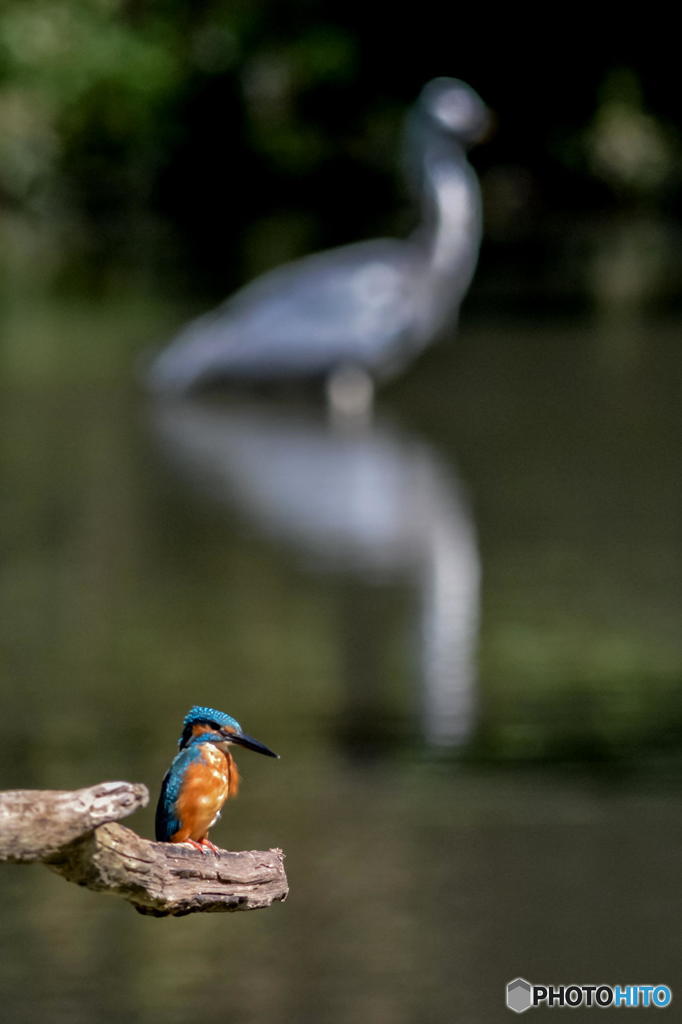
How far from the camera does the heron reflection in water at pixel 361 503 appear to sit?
23.7 ft

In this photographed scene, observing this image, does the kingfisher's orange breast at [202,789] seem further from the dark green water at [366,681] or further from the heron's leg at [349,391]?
the heron's leg at [349,391]

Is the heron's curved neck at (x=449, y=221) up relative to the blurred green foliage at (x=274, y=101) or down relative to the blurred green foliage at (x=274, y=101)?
down

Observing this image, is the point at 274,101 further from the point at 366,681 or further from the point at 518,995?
the point at 518,995

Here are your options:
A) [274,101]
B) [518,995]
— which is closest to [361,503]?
[518,995]

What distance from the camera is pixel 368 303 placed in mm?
12828

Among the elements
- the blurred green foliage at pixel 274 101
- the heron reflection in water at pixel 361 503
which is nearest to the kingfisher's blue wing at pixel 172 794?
the heron reflection in water at pixel 361 503

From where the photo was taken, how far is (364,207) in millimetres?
32625

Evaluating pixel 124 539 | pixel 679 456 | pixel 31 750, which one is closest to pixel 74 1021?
pixel 31 750

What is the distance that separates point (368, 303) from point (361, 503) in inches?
117

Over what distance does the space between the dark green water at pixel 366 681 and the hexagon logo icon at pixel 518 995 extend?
0.04m

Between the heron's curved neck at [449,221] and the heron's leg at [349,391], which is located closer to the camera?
the heron's curved neck at [449,221]

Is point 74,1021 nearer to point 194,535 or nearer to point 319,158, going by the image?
point 194,535

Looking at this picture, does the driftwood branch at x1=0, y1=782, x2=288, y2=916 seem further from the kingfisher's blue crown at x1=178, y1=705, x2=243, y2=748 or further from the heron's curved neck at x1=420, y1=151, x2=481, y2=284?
the heron's curved neck at x1=420, y1=151, x2=481, y2=284

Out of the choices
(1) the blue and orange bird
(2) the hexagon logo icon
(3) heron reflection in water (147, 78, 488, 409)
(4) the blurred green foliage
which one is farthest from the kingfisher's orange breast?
(4) the blurred green foliage
